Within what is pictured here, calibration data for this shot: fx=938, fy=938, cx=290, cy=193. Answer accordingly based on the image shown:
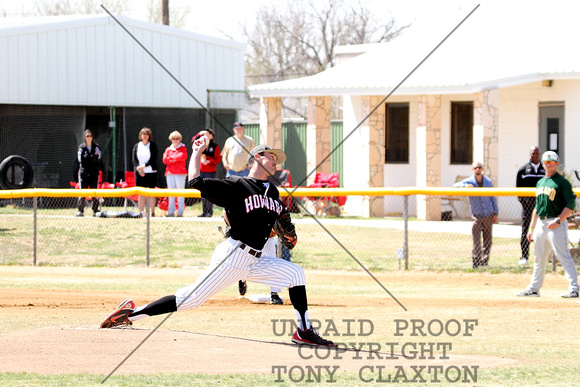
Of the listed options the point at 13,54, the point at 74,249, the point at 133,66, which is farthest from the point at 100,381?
the point at 133,66

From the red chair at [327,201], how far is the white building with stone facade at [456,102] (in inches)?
29.9

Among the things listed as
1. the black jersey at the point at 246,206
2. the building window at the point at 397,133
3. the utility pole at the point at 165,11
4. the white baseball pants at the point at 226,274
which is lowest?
the white baseball pants at the point at 226,274

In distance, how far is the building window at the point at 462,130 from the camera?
2214 centimetres

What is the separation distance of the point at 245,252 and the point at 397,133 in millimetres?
15494

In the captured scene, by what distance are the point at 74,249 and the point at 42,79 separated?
9.98 meters

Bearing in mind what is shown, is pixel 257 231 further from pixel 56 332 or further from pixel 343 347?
pixel 56 332

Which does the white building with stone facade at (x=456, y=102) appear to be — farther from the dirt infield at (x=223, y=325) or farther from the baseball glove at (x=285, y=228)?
the baseball glove at (x=285, y=228)

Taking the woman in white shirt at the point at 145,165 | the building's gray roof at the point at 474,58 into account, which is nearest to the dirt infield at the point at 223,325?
the woman in white shirt at the point at 145,165

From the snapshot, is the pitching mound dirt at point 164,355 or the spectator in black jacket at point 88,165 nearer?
the pitching mound dirt at point 164,355

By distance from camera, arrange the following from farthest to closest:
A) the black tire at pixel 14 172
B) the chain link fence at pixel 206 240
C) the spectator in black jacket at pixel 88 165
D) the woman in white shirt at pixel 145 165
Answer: the black tire at pixel 14 172
the spectator in black jacket at pixel 88 165
the woman in white shirt at pixel 145 165
the chain link fence at pixel 206 240

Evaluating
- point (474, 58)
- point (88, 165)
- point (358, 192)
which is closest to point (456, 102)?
point (474, 58)

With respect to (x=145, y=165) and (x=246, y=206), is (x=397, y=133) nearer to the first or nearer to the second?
(x=145, y=165)

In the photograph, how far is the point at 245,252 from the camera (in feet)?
26.6

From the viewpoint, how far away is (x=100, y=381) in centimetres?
666
